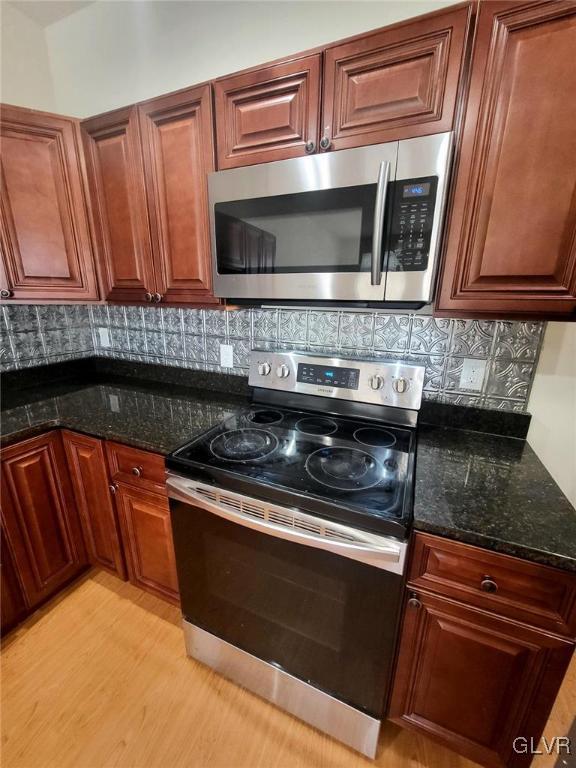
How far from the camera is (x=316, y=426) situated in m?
1.33

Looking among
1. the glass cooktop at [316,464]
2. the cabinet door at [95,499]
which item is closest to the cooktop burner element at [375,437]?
the glass cooktop at [316,464]

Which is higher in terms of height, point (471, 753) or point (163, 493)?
point (163, 493)

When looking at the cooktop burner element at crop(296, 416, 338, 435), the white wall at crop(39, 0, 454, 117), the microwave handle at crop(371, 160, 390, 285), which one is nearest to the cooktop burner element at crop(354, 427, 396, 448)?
the cooktop burner element at crop(296, 416, 338, 435)

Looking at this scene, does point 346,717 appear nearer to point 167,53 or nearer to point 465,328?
point 465,328

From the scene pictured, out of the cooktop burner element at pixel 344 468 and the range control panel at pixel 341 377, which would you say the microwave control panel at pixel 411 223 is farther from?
the cooktop burner element at pixel 344 468

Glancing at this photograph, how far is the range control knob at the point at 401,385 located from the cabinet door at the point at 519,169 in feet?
1.26

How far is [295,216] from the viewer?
1.04 metres

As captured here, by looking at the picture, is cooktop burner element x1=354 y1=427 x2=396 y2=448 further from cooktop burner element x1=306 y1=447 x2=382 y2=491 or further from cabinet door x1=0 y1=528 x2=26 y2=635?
cabinet door x1=0 y1=528 x2=26 y2=635

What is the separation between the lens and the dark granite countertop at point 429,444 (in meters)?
0.78

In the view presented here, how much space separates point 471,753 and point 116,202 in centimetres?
235

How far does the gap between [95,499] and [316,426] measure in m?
1.07

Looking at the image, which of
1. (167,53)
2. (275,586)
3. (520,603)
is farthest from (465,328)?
(167,53)

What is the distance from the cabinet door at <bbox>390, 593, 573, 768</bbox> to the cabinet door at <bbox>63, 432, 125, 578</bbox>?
1.25 m

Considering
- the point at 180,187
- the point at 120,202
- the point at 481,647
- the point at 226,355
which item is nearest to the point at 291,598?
the point at 481,647
